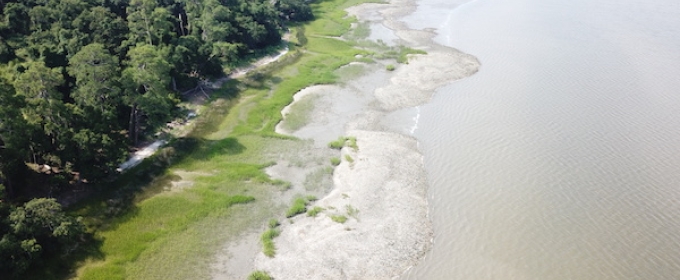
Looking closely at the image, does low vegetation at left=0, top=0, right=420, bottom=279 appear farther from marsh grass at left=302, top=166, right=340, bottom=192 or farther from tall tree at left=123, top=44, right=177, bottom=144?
marsh grass at left=302, top=166, right=340, bottom=192

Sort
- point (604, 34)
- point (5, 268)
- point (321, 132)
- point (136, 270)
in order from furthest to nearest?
1. point (604, 34)
2. point (321, 132)
3. point (136, 270)
4. point (5, 268)

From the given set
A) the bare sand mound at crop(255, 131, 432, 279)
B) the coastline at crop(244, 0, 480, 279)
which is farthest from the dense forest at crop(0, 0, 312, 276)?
the bare sand mound at crop(255, 131, 432, 279)

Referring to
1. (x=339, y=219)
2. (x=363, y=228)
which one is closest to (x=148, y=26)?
(x=339, y=219)

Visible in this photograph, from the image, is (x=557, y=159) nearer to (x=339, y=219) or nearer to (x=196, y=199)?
(x=339, y=219)

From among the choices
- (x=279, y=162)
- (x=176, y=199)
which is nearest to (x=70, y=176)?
(x=176, y=199)

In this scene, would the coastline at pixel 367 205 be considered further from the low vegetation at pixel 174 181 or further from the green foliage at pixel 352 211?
the low vegetation at pixel 174 181

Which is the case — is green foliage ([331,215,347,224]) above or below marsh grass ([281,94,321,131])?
below

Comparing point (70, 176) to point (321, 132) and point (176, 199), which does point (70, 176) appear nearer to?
point (176, 199)
